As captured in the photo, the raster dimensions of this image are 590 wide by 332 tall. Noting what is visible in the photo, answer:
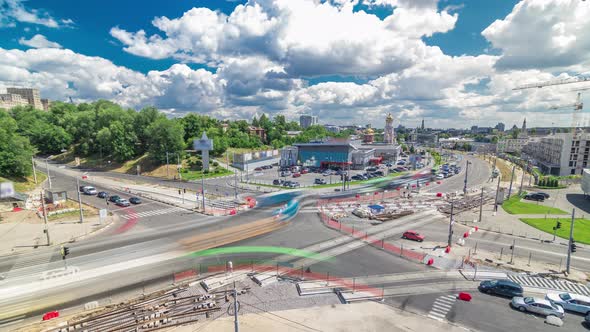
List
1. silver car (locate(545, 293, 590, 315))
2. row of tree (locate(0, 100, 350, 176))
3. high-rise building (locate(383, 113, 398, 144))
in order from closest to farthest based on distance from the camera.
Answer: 1. silver car (locate(545, 293, 590, 315))
2. row of tree (locate(0, 100, 350, 176))
3. high-rise building (locate(383, 113, 398, 144))

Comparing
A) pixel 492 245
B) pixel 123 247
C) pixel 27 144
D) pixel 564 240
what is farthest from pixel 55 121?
pixel 564 240

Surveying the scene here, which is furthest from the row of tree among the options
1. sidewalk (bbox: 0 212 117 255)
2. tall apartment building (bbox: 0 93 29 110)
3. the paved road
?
tall apartment building (bbox: 0 93 29 110)

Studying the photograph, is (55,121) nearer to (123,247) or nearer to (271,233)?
(123,247)

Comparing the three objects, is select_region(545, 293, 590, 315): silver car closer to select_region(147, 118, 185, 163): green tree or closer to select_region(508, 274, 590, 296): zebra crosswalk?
select_region(508, 274, 590, 296): zebra crosswalk

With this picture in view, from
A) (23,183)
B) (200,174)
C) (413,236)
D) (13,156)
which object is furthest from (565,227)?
(23,183)

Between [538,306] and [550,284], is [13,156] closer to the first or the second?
[538,306]
